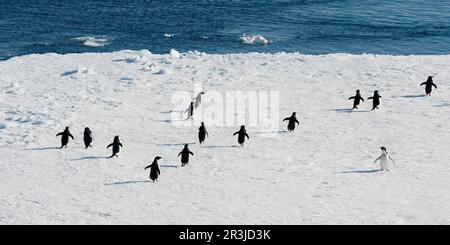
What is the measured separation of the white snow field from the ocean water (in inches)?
643

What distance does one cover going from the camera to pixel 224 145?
2878 cm

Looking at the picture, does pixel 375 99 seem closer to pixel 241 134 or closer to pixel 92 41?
pixel 241 134

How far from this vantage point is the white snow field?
2289 cm

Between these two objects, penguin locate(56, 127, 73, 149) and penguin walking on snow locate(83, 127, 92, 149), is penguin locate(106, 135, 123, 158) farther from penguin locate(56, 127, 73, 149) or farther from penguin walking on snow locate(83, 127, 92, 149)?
penguin locate(56, 127, 73, 149)

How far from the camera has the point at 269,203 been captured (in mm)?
23328

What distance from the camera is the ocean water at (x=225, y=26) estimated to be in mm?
57812

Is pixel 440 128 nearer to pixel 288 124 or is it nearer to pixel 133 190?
pixel 288 124

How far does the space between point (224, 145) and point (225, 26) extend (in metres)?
35.8

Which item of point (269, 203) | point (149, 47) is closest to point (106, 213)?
point (269, 203)

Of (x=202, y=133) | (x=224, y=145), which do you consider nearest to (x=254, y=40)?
(x=224, y=145)

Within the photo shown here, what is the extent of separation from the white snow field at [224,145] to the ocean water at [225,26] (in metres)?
16.3

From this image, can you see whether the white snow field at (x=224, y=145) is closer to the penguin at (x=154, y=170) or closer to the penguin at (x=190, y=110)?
the penguin at (x=154, y=170)

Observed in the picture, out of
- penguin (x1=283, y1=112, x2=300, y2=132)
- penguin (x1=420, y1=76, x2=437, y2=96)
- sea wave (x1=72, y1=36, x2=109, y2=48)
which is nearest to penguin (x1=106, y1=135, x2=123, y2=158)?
penguin (x1=283, y1=112, x2=300, y2=132)
